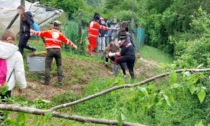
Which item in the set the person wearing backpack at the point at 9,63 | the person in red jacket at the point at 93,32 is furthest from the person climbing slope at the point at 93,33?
the person wearing backpack at the point at 9,63

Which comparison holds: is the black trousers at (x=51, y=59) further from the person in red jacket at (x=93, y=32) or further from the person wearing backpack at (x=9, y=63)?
the person in red jacket at (x=93, y=32)

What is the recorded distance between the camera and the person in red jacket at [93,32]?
1534 cm

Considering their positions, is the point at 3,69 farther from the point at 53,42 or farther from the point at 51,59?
the point at 51,59

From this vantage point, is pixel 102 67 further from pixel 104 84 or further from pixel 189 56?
pixel 189 56

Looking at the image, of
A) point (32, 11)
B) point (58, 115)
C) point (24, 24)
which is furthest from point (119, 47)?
point (58, 115)

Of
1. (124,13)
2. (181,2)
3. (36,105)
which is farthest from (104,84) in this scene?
(124,13)

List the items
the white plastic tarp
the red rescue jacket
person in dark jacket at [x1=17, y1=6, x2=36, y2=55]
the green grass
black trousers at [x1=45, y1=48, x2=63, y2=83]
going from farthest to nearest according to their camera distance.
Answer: the green grass
the red rescue jacket
the white plastic tarp
person in dark jacket at [x1=17, y1=6, x2=36, y2=55]
black trousers at [x1=45, y1=48, x2=63, y2=83]

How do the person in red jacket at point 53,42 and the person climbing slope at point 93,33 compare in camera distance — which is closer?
the person in red jacket at point 53,42

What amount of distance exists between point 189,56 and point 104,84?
2.18m

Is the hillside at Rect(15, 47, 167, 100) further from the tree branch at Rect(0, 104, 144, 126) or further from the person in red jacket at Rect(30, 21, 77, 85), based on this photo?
the tree branch at Rect(0, 104, 144, 126)

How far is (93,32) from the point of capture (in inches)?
608

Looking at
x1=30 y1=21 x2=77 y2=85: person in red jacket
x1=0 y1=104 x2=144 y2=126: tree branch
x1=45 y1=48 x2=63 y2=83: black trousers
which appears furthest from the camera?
x1=45 y1=48 x2=63 y2=83: black trousers

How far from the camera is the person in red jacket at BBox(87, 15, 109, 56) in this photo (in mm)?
15336

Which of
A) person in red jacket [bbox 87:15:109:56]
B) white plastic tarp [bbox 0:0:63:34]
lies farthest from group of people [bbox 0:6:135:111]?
white plastic tarp [bbox 0:0:63:34]
